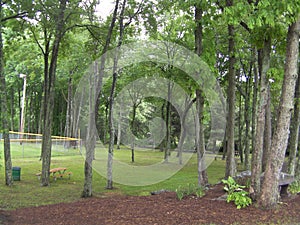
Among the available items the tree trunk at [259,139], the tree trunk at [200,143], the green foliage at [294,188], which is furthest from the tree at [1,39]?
the green foliage at [294,188]

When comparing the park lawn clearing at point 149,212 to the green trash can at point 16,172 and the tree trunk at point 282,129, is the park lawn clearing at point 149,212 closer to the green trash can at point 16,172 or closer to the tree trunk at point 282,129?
the tree trunk at point 282,129

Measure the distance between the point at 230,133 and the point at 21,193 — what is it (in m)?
7.69

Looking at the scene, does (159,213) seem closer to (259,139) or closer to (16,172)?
(259,139)

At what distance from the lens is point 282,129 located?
6711 mm

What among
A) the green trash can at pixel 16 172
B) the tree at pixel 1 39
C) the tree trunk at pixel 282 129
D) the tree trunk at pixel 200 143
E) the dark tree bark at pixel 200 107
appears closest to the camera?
the tree trunk at pixel 282 129

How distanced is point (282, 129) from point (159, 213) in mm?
3199

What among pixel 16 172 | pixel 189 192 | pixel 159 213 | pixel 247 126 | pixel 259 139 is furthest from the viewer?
pixel 247 126

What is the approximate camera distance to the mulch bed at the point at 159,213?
6.05 metres

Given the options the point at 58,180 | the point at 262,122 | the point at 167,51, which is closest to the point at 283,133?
the point at 262,122

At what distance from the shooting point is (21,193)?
10719mm

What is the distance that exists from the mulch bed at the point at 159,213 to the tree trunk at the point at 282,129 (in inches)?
14.0

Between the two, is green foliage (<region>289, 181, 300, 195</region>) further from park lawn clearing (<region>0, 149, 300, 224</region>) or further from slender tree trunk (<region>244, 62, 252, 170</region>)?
slender tree trunk (<region>244, 62, 252, 170</region>)

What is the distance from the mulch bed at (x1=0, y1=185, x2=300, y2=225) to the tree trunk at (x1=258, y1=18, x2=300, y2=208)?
36cm

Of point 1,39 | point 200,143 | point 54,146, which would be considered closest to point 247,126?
point 200,143
